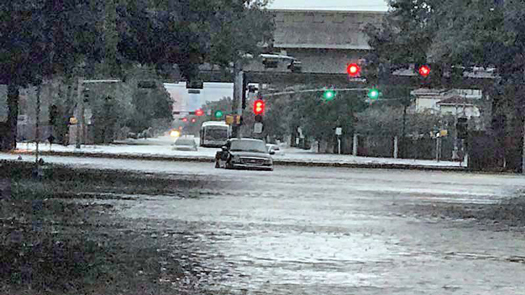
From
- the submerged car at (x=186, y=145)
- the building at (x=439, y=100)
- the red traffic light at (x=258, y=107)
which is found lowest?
the submerged car at (x=186, y=145)

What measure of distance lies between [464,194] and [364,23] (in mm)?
42348

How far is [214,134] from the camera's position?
12750 cm

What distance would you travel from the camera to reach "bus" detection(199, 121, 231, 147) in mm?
125250

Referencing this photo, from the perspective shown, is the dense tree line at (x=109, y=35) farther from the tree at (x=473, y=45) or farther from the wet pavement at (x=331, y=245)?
the tree at (x=473, y=45)

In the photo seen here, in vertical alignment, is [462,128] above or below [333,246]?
above

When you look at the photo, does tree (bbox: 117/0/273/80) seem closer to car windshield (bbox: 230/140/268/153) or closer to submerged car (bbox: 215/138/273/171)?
submerged car (bbox: 215/138/273/171)

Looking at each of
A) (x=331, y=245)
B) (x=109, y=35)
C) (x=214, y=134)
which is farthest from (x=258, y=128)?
(x=331, y=245)

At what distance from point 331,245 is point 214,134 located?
109 m

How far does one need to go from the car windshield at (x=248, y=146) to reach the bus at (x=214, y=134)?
67.0 m

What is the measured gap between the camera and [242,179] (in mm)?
44469

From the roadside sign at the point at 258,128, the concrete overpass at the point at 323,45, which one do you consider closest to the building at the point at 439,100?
the concrete overpass at the point at 323,45

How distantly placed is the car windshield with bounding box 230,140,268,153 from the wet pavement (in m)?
21.5

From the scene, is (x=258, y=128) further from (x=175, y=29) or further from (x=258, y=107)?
(x=175, y=29)

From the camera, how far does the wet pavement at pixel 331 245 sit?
13812 mm
